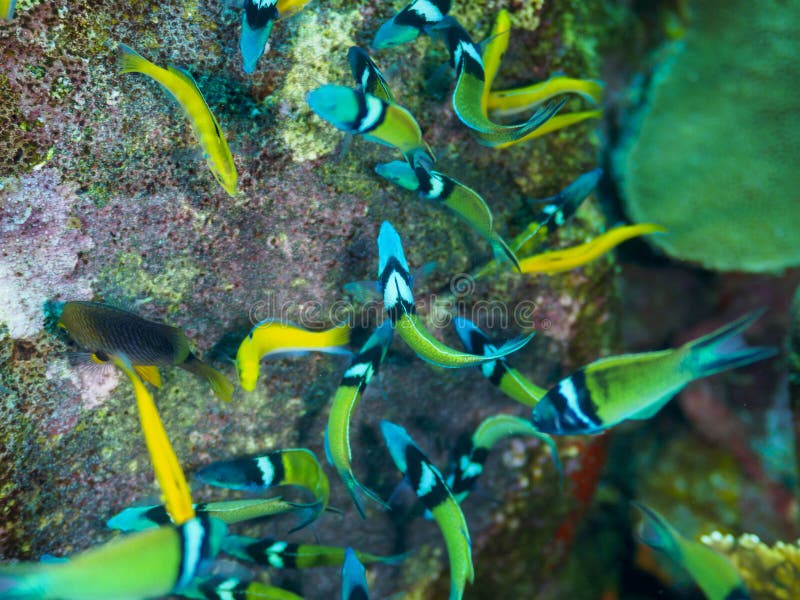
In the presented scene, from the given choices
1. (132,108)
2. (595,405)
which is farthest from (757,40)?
(132,108)

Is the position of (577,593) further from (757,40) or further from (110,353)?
(757,40)

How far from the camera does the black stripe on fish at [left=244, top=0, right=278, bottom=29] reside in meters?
1.89

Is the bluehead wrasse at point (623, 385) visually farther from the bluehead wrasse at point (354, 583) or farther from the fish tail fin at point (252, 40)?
the fish tail fin at point (252, 40)

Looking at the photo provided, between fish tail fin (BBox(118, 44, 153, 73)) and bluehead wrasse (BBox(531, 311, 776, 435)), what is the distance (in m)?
2.06

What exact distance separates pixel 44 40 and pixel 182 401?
5.27 feet

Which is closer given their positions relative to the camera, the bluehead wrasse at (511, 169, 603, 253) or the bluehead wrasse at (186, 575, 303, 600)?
the bluehead wrasse at (186, 575, 303, 600)

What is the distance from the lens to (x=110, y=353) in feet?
6.74

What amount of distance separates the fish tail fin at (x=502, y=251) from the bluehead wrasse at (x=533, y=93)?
0.77 meters

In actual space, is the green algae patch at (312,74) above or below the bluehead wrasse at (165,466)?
above

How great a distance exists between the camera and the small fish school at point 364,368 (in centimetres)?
170

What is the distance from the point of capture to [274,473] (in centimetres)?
245

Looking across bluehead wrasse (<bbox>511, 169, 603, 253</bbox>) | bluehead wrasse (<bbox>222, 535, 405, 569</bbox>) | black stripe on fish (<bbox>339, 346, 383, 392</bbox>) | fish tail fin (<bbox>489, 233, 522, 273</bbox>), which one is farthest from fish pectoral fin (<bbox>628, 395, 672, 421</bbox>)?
bluehead wrasse (<bbox>222, 535, 405, 569</bbox>)

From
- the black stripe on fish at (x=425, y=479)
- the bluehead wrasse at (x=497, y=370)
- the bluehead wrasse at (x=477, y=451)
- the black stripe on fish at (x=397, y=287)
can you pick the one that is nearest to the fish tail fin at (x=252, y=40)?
the black stripe on fish at (x=397, y=287)

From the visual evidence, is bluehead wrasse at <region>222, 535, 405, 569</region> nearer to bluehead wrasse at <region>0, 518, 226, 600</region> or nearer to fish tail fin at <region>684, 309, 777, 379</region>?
bluehead wrasse at <region>0, 518, 226, 600</region>
